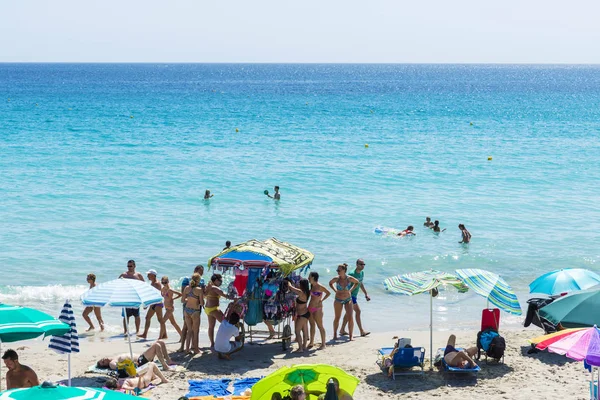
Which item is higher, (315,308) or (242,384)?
(315,308)

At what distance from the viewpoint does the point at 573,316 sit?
1052cm

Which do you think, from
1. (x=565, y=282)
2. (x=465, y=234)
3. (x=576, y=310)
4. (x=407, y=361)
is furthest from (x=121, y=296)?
(x=465, y=234)

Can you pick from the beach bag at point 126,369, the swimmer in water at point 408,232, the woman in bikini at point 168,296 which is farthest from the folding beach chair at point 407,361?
the swimmer in water at point 408,232

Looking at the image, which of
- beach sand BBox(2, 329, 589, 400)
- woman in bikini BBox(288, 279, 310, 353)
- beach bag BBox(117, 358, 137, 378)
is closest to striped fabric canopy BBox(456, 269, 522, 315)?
beach sand BBox(2, 329, 589, 400)

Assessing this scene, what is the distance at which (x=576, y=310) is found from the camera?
10.6 m

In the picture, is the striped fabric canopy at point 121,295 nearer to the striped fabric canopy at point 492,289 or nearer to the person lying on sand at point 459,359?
the person lying on sand at point 459,359

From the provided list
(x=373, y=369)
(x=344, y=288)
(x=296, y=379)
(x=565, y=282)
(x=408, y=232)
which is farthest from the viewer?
(x=408, y=232)

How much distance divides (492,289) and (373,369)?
85.6 inches

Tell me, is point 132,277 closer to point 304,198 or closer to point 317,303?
point 317,303

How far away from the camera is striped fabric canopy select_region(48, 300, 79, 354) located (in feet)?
31.2

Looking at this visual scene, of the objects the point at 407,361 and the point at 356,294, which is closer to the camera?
the point at 407,361

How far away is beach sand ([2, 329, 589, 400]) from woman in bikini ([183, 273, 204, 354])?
0.97 ft

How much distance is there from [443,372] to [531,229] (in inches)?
496

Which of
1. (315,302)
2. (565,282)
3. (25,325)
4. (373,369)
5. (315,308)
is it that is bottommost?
(373,369)
